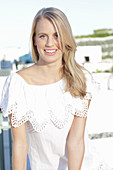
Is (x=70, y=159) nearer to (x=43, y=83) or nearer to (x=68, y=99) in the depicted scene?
(x=68, y=99)

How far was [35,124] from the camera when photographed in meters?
1.13

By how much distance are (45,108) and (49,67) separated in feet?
0.69

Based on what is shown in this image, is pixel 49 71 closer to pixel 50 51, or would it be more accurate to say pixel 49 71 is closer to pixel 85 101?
pixel 50 51

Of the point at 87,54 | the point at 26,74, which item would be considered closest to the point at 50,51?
the point at 26,74

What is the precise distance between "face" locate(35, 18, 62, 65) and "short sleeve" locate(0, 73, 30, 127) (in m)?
0.18

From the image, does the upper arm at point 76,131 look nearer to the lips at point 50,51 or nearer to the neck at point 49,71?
the neck at point 49,71

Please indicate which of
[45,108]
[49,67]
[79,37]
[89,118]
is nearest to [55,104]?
[45,108]

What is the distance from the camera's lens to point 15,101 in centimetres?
112

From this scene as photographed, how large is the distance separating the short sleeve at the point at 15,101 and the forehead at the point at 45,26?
0.82ft

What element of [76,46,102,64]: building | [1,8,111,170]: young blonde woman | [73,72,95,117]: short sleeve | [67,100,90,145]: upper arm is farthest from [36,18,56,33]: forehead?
[76,46,102,64]: building

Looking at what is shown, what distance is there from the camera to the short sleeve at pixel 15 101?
111cm

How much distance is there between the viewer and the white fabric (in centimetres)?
112

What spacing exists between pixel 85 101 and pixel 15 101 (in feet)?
1.17

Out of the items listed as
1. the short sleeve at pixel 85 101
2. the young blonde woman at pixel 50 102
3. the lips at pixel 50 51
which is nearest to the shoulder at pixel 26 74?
the young blonde woman at pixel 50 102
